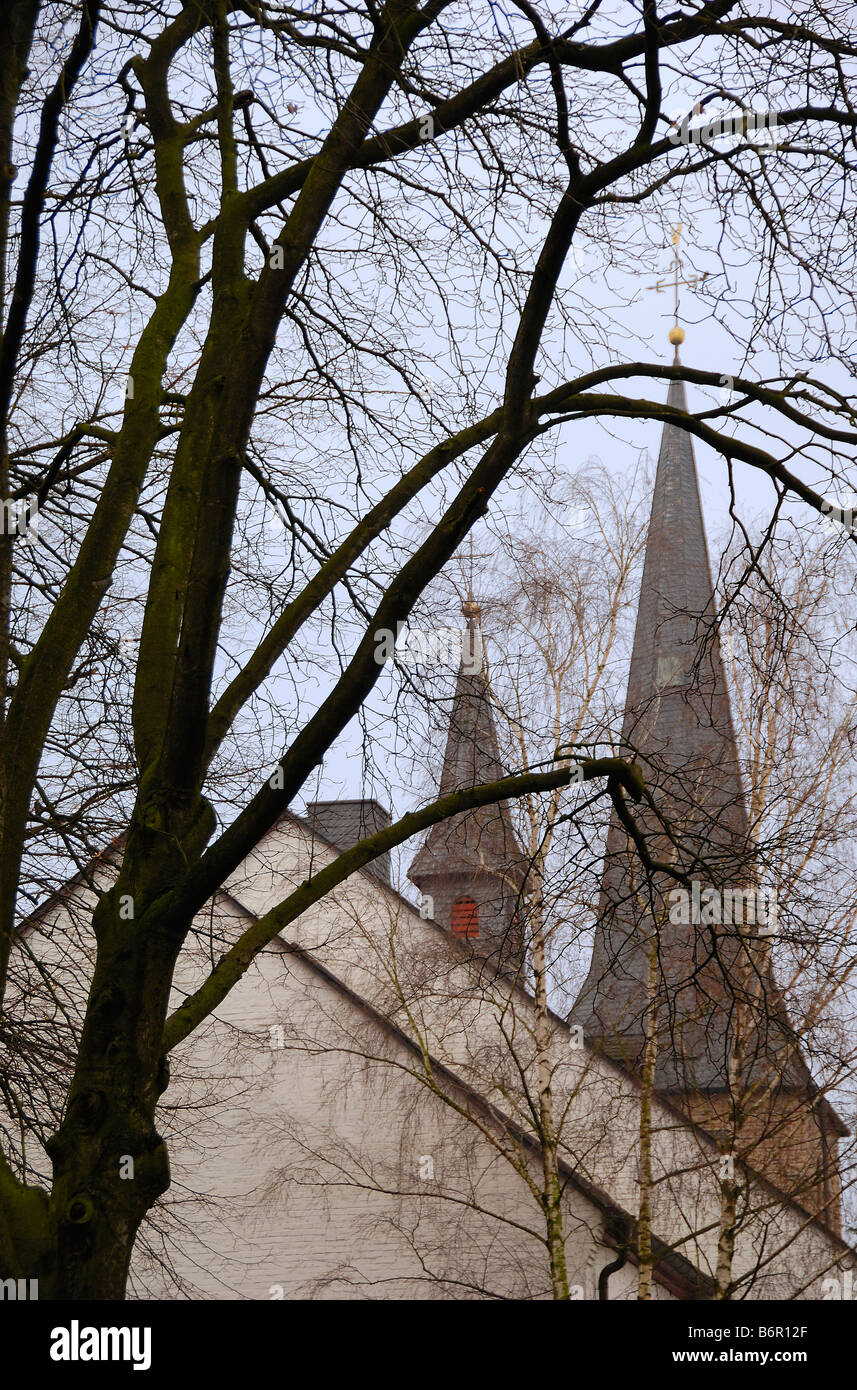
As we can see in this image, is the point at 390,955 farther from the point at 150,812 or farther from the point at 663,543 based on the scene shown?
the point at 150,812

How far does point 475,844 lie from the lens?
14.7 meters

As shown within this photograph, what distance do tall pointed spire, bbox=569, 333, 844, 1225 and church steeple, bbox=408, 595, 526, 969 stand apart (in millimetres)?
657

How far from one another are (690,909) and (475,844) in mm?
8795

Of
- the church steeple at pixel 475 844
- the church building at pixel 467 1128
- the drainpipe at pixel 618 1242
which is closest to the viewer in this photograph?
the church steeple at pixel 475 844

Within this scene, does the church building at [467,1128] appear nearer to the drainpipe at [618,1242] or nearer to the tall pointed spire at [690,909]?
the drainpipe at [618,1242]

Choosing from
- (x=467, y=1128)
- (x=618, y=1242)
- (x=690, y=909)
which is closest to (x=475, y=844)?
(x=467, y=1128)

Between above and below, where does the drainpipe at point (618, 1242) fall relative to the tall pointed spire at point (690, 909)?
below

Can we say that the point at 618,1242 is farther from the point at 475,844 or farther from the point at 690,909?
the point at 690,909

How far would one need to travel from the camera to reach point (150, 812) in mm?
4719

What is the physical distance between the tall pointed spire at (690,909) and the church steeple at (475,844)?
2.15 feet

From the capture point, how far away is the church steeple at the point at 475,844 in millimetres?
6824

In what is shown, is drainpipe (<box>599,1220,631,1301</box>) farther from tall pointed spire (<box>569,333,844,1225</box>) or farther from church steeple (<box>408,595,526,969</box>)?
church steeple (<box>408,595,526,969</box>)

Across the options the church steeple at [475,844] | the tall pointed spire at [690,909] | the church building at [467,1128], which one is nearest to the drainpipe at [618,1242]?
the church building at [467,1128]
